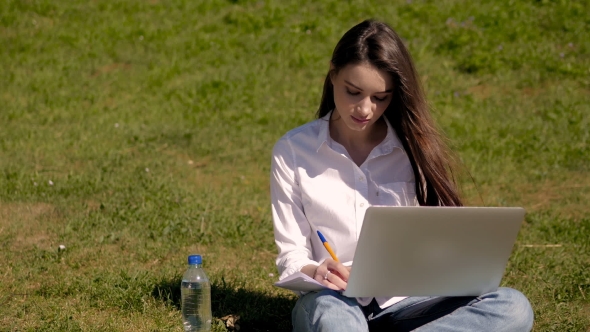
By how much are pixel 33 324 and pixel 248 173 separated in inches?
119

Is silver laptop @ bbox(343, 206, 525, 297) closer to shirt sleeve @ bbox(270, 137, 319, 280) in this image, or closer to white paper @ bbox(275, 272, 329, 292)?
white paper @ bbox(275, 272, 329, 292)

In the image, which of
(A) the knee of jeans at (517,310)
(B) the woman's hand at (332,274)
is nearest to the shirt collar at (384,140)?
(B) the woman's hand at (332,274)

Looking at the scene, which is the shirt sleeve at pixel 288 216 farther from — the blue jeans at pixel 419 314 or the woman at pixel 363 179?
the blue jeans at pixel 419 314

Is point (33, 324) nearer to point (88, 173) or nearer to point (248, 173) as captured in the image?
point (88, 173)

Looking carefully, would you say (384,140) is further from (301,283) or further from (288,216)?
(301,283)

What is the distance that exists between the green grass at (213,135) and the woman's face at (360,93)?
1074 millimetres

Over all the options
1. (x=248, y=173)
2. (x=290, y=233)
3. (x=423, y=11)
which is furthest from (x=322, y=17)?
(x=290, y=233)

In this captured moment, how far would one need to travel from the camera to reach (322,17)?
954cm

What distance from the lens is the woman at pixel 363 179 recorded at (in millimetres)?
3166

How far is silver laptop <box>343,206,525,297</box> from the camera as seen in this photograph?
9.25 feet

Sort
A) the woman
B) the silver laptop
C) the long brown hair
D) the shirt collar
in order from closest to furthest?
the silver laptop < the woman < the long brown hair < the shirt collar

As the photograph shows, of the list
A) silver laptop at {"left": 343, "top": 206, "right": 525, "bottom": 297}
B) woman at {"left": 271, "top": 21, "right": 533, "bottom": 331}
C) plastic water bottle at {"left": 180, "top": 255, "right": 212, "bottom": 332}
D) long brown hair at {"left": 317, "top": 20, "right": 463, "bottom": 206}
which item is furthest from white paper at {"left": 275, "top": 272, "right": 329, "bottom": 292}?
long brown hair at {"left": 317, "top": 20, "right": 463, "bottom": 206}

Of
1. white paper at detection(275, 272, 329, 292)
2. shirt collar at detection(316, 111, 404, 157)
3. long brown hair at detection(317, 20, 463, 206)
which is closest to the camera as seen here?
white paper at detection(275, 272, 329, 292)

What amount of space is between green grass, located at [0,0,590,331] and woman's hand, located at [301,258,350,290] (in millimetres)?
748
